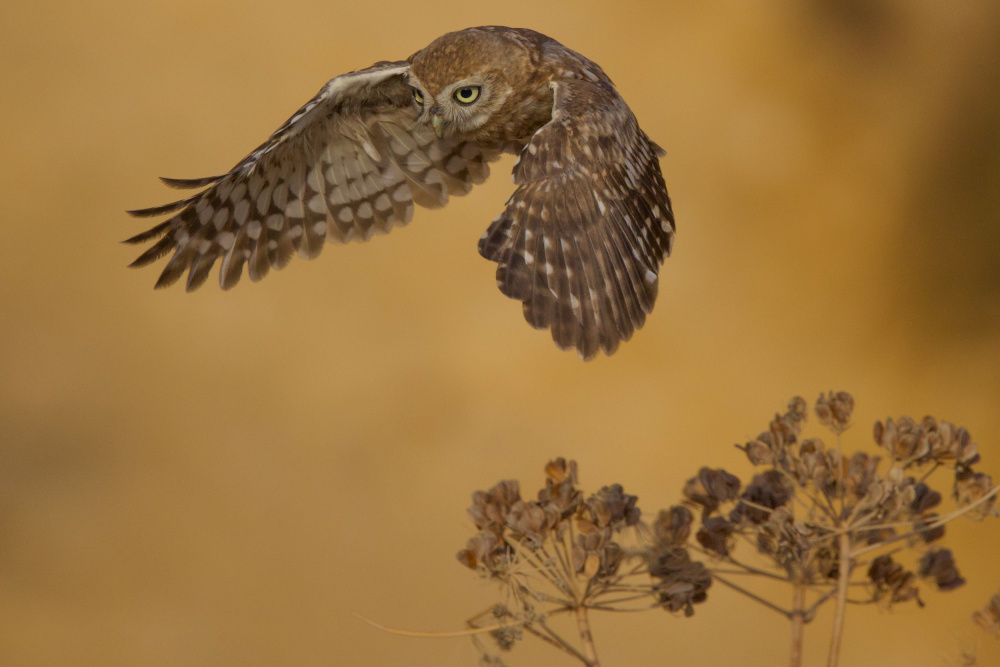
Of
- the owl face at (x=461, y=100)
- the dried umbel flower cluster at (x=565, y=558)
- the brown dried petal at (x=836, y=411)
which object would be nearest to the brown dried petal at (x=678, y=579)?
the dried umbel flower cluster at (x=565, y=558)

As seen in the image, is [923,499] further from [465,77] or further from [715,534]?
[465,77]

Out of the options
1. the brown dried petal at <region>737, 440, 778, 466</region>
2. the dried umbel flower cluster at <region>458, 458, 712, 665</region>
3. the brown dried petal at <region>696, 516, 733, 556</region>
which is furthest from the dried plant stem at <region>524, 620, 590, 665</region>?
the brown dried petal at <region>737, 440, 778, 466</region>

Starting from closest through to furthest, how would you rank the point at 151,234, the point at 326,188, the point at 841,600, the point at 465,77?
1. the point at 841,600
2. the point at 465,77
3. the point at 151,234
4. the point at 326,188

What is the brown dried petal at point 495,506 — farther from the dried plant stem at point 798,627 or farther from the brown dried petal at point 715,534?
the dried plant stem at point 798,627

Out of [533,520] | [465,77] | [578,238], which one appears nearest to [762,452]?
[533,520]

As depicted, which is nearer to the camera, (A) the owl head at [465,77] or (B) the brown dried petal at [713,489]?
(B) the brown dried petal at [713,489]

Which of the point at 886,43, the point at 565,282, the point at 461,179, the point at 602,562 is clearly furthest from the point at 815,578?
the point at 886,43

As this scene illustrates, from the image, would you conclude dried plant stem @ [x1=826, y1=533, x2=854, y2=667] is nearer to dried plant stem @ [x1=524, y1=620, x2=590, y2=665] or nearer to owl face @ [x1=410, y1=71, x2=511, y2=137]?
dried plant stem @ [x1=524, y1=620, x2=590, y2=665]

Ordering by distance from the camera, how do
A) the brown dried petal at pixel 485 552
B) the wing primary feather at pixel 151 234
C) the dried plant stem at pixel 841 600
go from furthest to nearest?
the wing primary feather at pixel 151 234 → the brown dried petal at pixel 485 552 → the dried plant stem at pixel 841 600

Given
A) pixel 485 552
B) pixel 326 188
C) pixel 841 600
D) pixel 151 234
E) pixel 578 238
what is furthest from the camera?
pixel 326 188
